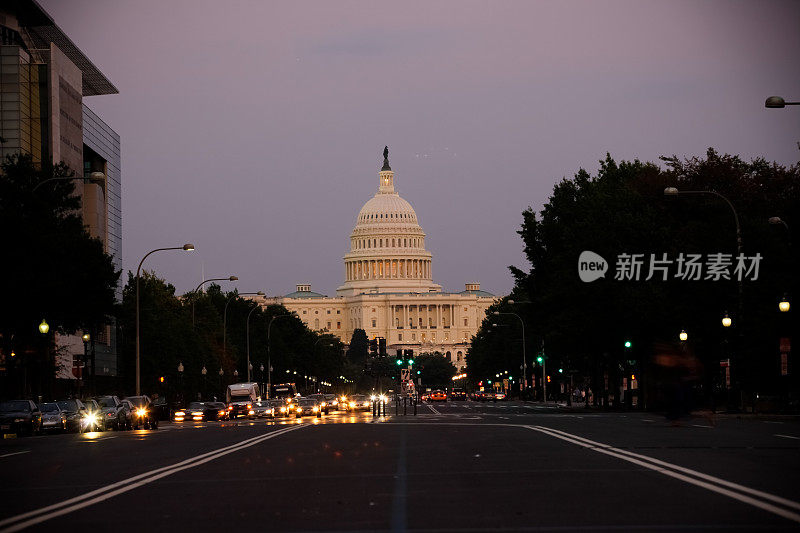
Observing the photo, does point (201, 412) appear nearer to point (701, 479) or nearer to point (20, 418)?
point (20, 418)

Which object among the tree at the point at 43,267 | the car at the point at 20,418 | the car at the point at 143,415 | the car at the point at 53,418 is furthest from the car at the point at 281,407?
the car at the point at 20,418

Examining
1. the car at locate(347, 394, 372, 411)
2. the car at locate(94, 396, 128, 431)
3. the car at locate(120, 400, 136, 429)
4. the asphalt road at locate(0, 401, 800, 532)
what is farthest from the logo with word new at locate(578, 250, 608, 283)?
the asphalt road at locate(0, 401, 800, 532)

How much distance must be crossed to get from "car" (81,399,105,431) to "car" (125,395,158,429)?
→ 1855mm

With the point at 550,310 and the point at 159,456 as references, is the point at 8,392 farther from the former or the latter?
the point at 159,456

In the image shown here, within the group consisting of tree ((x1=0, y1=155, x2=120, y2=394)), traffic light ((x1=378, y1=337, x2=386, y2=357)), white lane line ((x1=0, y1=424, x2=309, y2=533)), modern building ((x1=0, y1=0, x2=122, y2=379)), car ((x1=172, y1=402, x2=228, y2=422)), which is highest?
modern building ((x1=0, y1=0, x2=122, y2=379))

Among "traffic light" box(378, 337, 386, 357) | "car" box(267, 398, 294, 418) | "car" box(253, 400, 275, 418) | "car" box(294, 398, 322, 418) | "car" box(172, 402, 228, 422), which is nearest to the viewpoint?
"traffic light" box(378, 337, 386, 357)

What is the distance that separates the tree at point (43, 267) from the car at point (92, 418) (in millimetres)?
5269

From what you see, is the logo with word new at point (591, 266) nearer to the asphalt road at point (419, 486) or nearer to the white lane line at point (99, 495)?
the asphalt road at point (419, 486)

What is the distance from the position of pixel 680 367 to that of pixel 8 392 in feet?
Result: 138

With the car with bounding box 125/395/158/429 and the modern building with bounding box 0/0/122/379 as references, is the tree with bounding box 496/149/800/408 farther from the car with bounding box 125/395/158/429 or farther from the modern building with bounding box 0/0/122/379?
the modern building with bounding box 0/0/122/379

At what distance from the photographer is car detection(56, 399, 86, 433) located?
53688 millimetres

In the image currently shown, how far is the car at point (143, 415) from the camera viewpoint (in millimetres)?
56875

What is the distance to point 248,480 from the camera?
18750 millimetres

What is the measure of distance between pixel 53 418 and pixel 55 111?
5186 centimetres
